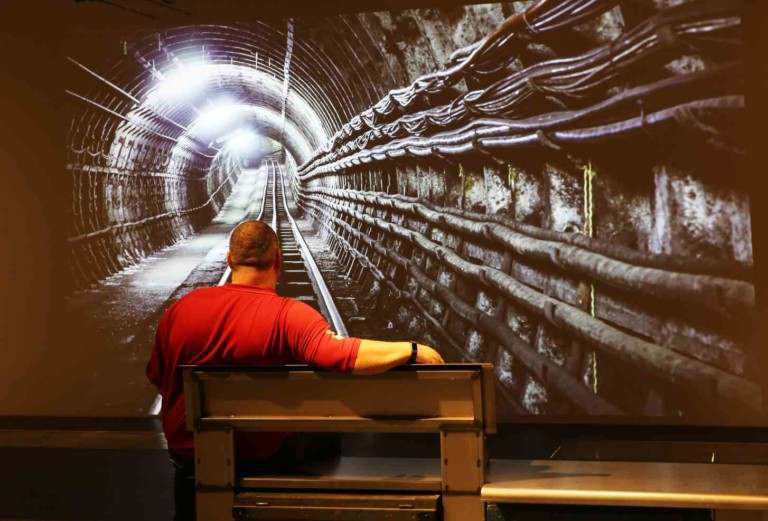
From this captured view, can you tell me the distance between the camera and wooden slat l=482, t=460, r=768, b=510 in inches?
63.5

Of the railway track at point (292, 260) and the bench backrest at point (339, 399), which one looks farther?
the railway track at point (292, 260)

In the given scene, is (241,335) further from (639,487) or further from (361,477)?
(639,487)

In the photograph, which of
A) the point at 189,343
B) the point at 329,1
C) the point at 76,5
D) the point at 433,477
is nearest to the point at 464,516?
the point at 433,477

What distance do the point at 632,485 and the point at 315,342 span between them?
81cm

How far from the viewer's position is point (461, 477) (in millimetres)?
1757

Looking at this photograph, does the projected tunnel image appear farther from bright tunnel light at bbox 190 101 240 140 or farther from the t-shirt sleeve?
the t-shirt sleeve

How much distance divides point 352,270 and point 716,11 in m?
3.21

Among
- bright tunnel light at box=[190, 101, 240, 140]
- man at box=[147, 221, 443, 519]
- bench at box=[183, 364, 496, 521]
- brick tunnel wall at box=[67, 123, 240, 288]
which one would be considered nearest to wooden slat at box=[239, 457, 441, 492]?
bench at box=[183, 364, 496, 521]

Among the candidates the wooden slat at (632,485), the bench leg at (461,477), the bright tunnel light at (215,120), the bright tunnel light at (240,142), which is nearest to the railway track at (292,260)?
the bright tunnel light at (240,142)

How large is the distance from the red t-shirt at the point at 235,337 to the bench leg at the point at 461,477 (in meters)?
0.38

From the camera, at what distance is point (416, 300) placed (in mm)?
5863

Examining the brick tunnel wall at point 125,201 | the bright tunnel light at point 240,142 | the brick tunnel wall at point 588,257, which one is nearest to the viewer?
the brick tunnel wall at point 588,257

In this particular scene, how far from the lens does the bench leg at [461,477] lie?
5.74 ft

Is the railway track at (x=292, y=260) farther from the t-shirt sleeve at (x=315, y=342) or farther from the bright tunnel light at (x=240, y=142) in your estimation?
the t-shirt sleeve at (x=315, y=342)
